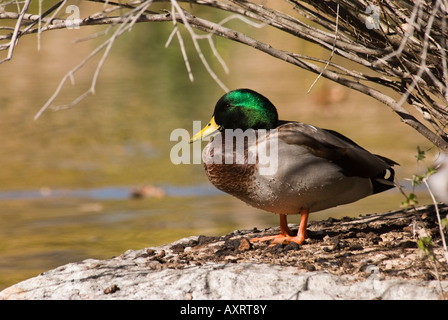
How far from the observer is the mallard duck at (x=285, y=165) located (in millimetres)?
3730

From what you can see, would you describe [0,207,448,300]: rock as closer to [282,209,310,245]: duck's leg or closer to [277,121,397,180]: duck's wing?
[282,209,310,245]: duck's leg

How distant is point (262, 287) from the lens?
11.1ft

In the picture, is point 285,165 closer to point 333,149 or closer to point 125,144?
point 333,149

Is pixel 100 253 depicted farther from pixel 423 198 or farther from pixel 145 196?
pixel 423 198

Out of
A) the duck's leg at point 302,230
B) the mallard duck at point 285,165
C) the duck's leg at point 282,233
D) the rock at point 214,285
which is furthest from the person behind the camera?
the duck's leg at point 282,233

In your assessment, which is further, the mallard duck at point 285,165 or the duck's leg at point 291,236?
the duck's leg at point 291,236

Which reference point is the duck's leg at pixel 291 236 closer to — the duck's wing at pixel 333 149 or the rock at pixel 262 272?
the rock at pixel 262 272

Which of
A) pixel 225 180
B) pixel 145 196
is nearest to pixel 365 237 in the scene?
pixel 225 180

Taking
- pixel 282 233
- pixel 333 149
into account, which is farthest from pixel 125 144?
pixel 333 149

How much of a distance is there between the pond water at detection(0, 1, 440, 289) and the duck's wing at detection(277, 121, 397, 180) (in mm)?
1832

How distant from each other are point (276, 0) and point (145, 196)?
5822 millimetres

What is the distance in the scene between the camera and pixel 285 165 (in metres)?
3.70

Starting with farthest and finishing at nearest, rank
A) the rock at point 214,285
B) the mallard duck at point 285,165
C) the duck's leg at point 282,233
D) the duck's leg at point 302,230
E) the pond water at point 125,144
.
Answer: the pond water at point 125,144 < the duck's leg at point 282,233 < the duck's leg at point 302,230 < the mallard duck at point 285,165 < the rock at point 214,285

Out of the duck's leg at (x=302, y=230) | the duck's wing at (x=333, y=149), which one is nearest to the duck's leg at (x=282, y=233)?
the duck's leg at (x=302, y=230)
